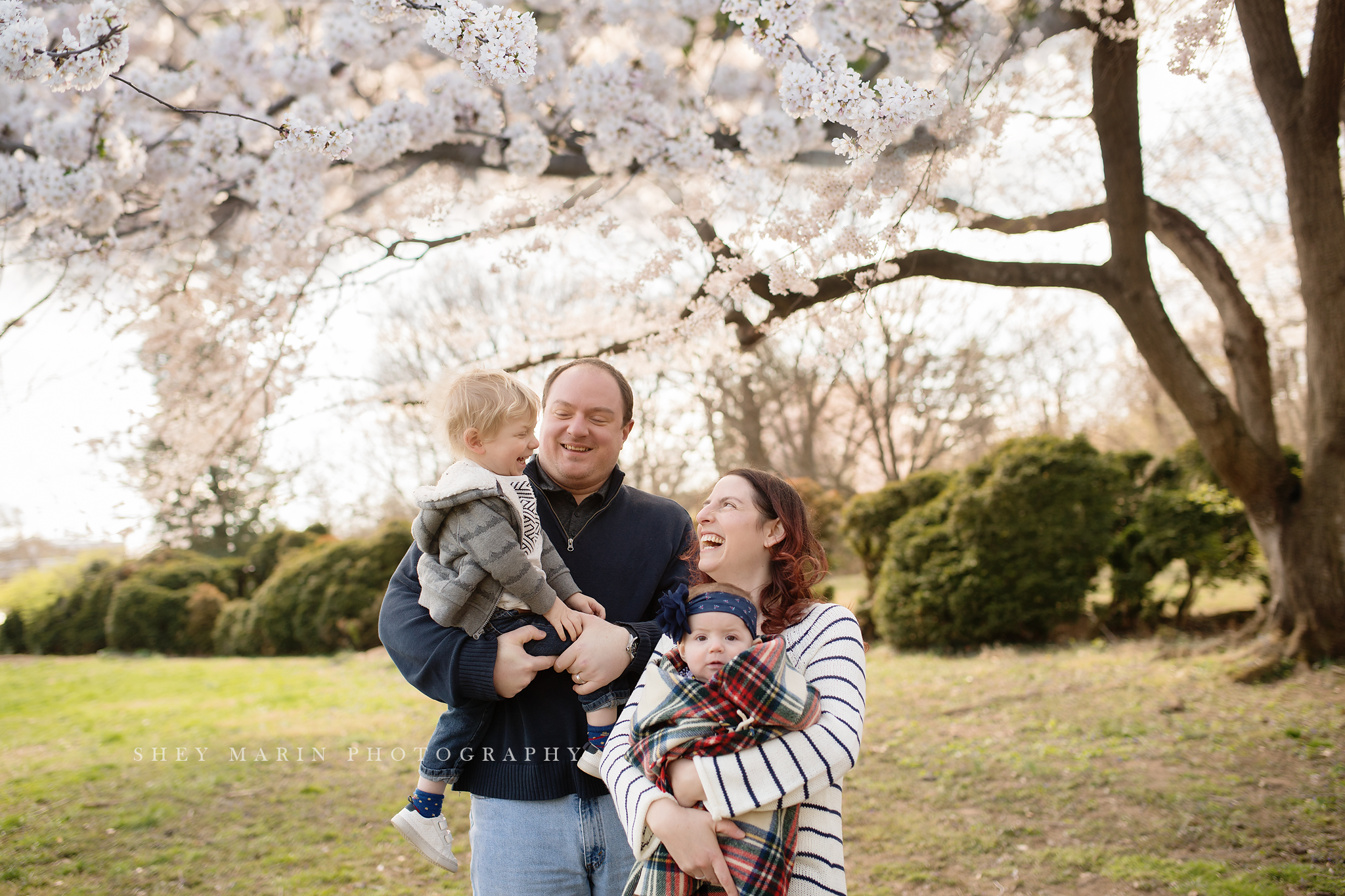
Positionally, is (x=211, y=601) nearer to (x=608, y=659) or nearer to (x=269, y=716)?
(x=269, y=716)

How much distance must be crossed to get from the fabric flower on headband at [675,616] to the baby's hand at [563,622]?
0.26m

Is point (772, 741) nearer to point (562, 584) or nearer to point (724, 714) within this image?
point (724, 714)

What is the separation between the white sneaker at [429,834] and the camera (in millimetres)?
2002

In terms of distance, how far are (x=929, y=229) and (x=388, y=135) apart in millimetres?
3298

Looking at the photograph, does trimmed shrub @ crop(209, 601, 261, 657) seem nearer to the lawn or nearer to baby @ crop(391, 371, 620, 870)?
the lawn

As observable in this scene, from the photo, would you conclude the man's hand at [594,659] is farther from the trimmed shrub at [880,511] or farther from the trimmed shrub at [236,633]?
the trimmed shrub at [236,633]

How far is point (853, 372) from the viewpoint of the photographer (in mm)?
14008

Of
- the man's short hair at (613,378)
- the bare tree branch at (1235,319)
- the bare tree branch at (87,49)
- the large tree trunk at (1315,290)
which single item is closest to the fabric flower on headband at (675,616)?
the man's short hair at (613,378)

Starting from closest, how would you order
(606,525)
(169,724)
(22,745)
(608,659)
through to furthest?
(608,659) < (606,525) < (22,745) < (169,724)

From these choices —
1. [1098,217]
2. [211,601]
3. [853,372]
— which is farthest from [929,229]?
[211,601]

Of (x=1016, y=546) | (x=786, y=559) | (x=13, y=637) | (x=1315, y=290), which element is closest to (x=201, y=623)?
(x=13, y=637)

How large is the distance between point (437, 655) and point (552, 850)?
499mm

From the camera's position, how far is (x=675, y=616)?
1628 mm

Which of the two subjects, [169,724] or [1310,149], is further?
[169,724]
